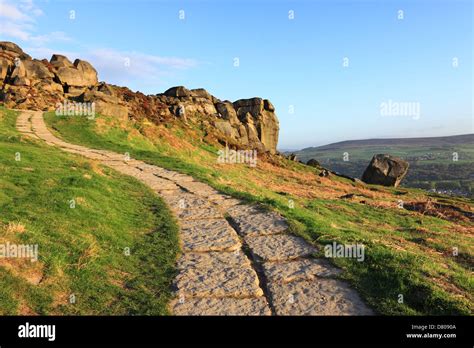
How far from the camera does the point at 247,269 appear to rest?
27.9 ft

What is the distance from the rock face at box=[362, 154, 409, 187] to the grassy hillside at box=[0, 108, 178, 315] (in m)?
59.8

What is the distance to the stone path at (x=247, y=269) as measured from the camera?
6.91 m

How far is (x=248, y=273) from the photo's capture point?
27.2 feet

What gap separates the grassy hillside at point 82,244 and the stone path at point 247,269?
53 centimetres

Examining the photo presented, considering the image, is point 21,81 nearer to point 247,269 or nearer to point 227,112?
point 227,112

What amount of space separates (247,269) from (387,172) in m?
64.6

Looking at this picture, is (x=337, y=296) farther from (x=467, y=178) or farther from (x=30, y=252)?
(x=467, y=178)

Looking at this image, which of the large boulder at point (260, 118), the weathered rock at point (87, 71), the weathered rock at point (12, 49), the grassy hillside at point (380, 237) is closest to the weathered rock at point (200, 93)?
the large boulder at point (260, 118)

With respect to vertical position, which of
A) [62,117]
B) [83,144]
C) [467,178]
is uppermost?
[62,117]

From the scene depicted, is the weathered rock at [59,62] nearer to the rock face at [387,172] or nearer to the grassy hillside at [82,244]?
the grassy hillside at [82,244]

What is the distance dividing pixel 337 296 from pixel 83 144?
88.2 feet

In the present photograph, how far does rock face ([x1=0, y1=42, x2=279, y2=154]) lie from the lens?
45.0m

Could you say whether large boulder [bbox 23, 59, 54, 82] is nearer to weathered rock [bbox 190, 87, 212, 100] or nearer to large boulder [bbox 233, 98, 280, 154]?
weathered rock [bbox 190, 87, 212, 100]
